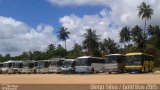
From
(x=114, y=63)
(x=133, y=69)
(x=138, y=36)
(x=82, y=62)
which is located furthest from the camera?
(x=138, y=36)

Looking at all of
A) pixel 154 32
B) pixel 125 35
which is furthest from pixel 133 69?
pixel 125 35

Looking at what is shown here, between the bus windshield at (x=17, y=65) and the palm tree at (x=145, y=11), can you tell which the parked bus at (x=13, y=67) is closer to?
the bus windshield at (x=17, y=65)

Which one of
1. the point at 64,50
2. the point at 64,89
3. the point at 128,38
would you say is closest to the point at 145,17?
the point at 128,38

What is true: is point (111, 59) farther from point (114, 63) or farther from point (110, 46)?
point (110, 46)

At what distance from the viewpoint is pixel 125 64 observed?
4984cm

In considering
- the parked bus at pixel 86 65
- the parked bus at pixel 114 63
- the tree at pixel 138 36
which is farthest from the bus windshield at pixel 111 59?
the tree at pixel 138 36

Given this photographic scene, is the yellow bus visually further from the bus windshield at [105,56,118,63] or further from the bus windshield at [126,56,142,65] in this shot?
the bus windshield at [105,56,118,63]

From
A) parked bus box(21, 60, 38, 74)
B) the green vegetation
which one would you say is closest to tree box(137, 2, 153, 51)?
the green vegetation

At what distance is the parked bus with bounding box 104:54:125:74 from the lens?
50844 millimetres

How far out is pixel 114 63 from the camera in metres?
50.9

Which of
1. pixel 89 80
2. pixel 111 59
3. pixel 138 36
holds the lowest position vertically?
pixel 89 80

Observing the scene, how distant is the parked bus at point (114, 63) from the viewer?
5084 centimetres

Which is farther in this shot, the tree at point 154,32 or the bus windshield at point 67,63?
the tree at point 154,32

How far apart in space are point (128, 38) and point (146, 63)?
69.0 meters
